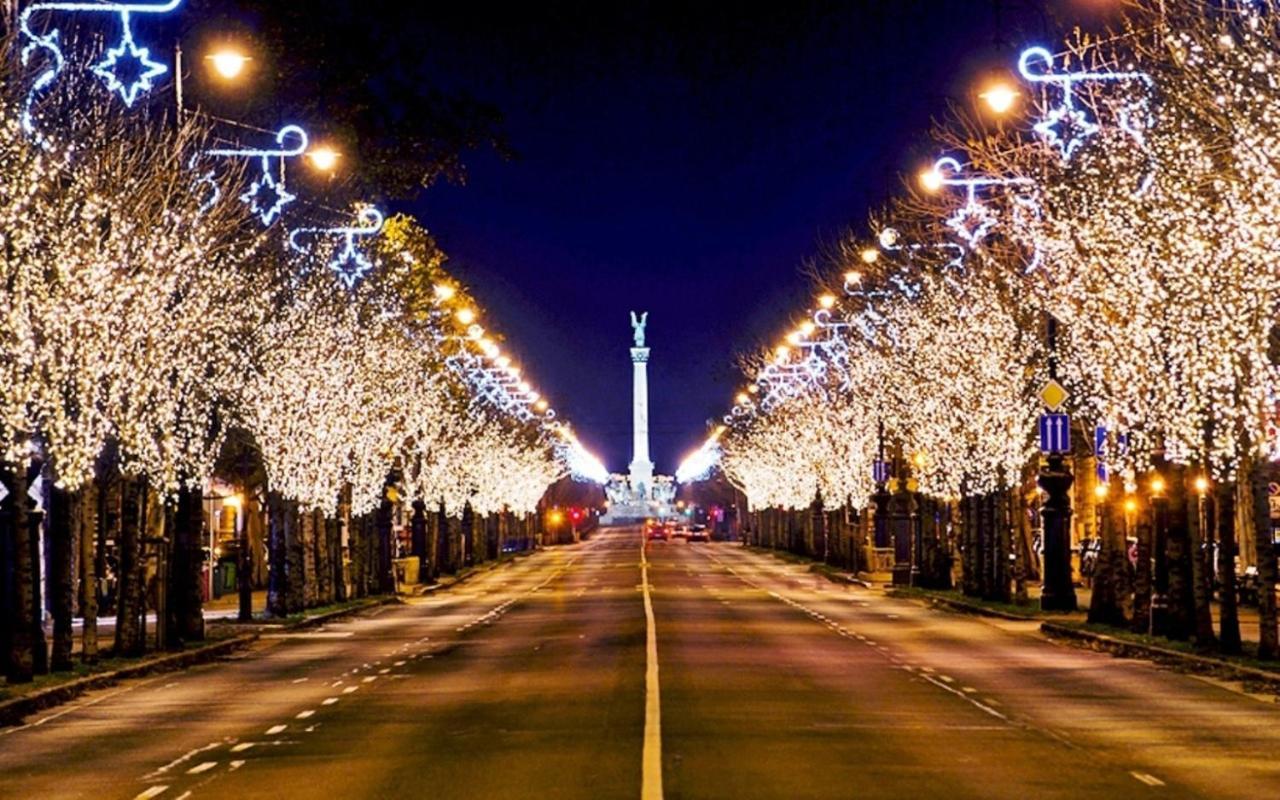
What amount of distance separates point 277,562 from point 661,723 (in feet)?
104

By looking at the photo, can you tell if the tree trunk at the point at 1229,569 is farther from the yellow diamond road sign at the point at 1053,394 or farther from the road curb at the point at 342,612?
the road curb at the point at 342,612

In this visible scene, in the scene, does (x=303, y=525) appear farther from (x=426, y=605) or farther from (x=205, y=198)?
(x=205, y=198)

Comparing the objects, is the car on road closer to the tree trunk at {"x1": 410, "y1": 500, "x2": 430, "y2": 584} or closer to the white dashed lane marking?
the tree trunk at {"x1": 410, "y1": 500, "x2": 430, "y2": 584}

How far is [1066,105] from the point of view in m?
36.8

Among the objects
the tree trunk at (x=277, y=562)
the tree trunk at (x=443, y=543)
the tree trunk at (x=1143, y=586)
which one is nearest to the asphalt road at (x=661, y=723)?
the tree trunk at (x=1143, y=586)

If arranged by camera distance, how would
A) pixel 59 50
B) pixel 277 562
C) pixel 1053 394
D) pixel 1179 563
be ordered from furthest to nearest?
pixel 277 562, pixel 1053 394, pixel 1179 563, pixel 59 50

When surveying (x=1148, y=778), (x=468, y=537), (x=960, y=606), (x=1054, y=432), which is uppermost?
(x=1054, y=432)

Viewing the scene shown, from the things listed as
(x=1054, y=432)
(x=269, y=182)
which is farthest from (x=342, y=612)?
(x=1054, y=432)

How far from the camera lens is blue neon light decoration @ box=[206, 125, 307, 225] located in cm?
3928

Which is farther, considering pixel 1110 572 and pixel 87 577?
pixel 1110 572

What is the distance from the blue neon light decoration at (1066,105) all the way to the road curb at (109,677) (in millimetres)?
17222

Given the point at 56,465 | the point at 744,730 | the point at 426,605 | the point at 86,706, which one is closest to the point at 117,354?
the point at 56,465

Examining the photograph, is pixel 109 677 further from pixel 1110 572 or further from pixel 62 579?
pixel 1110 572

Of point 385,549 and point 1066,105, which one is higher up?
point 1066,105
